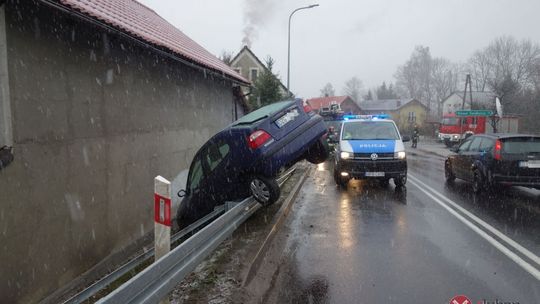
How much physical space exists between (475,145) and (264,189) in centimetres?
731

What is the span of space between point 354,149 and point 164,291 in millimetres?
8366

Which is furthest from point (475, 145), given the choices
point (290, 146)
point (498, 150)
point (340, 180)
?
point (290, 146)

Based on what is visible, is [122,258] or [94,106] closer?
[94,106]

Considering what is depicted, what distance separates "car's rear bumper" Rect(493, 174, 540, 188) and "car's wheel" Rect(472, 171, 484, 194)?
0.59 meters

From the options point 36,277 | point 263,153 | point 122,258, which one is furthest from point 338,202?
point 36,277

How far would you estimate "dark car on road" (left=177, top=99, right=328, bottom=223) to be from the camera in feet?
20.1

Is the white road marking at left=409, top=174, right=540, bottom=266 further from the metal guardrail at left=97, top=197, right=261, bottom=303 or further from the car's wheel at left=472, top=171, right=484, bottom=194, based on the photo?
the metal guardrail at left=97, top=197, right=261, bottom=303

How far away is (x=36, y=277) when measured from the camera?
4.73 metres

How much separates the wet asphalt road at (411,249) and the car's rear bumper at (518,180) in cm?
40

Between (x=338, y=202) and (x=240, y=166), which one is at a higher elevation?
(x=240, y=166)

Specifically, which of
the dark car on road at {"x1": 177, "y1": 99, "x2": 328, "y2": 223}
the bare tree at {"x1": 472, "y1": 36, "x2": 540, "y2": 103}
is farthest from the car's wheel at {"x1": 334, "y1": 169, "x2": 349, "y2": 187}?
the bare tree at {"x1": 472, "y1": 36, "x2": 540, "y2": 103}

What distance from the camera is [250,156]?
608 centimetres

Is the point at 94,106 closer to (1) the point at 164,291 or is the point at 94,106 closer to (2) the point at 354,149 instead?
(1) the point at 164,291

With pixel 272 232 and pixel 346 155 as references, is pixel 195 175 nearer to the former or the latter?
pixel 272 232
